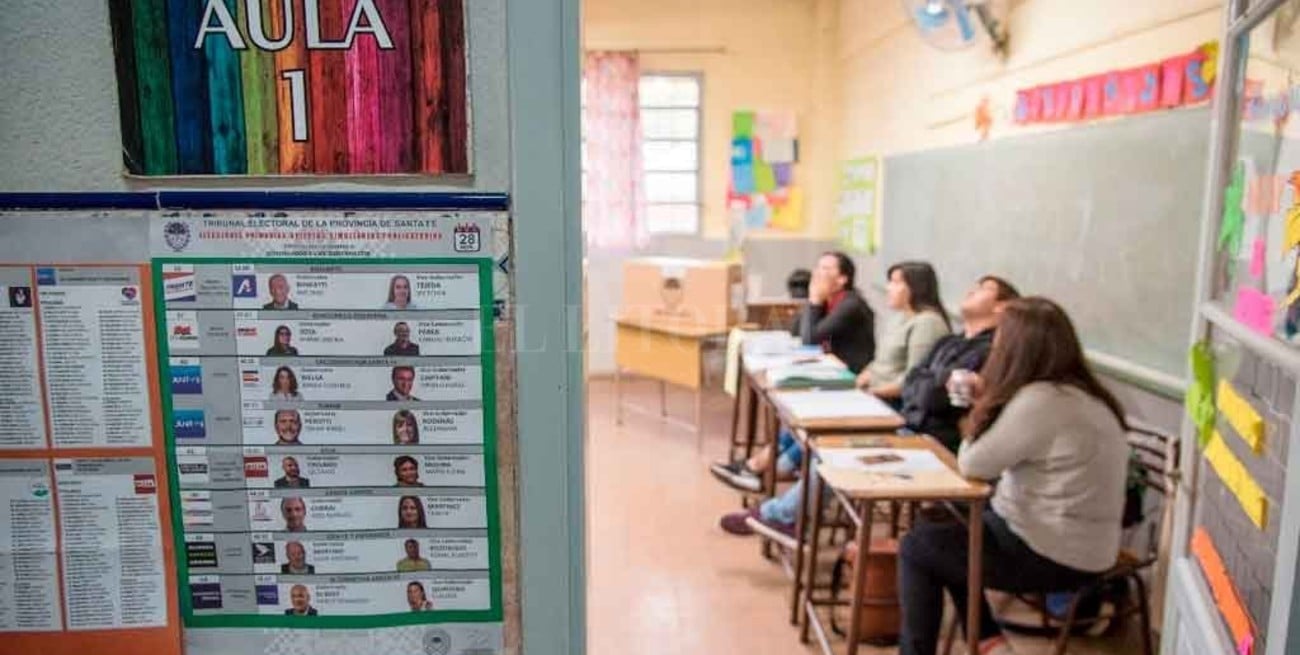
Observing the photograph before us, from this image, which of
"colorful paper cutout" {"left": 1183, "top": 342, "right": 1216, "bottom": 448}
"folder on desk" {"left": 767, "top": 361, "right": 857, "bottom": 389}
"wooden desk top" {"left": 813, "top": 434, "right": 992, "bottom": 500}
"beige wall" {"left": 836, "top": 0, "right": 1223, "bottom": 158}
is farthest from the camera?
"folder on desk" {"left": 767, "top": 361, "right": 857, "bottom": 389}

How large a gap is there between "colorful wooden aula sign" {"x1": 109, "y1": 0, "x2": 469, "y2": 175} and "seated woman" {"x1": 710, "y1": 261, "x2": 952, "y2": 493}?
3.28 meters

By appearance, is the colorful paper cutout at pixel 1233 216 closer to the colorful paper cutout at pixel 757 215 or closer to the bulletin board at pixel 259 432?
the bulletin board at pixel 259 432

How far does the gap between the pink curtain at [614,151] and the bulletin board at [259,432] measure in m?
5.88

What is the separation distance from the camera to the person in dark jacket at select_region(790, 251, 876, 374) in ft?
14.4

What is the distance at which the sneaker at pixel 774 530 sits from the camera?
11.4 feet

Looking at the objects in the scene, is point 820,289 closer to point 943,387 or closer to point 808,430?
point 943,387

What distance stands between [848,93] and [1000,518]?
4608 millimetres

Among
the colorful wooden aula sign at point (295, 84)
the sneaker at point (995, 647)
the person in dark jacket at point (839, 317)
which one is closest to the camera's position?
the colorful wooden aula sign at point (295, 84)

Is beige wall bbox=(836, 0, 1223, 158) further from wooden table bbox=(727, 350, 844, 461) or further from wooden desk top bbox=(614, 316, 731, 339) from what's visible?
wooden desk top bbox=(614, 316, 731, 339)

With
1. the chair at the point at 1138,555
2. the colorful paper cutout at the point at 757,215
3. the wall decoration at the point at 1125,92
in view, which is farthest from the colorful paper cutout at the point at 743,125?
the chair at the point at 1138,555

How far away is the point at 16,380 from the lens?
0.86 meters

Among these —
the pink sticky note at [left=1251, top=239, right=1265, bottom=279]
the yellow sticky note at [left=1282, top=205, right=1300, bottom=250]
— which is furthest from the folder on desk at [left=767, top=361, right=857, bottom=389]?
the yellow sticky note at [left=1282, top=205, right=1300, bottom=250]

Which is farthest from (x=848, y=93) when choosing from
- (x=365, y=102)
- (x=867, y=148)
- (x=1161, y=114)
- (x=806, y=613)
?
(x=365, y=102)

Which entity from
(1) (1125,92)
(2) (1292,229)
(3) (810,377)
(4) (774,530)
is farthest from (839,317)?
(2) (1292,229)
